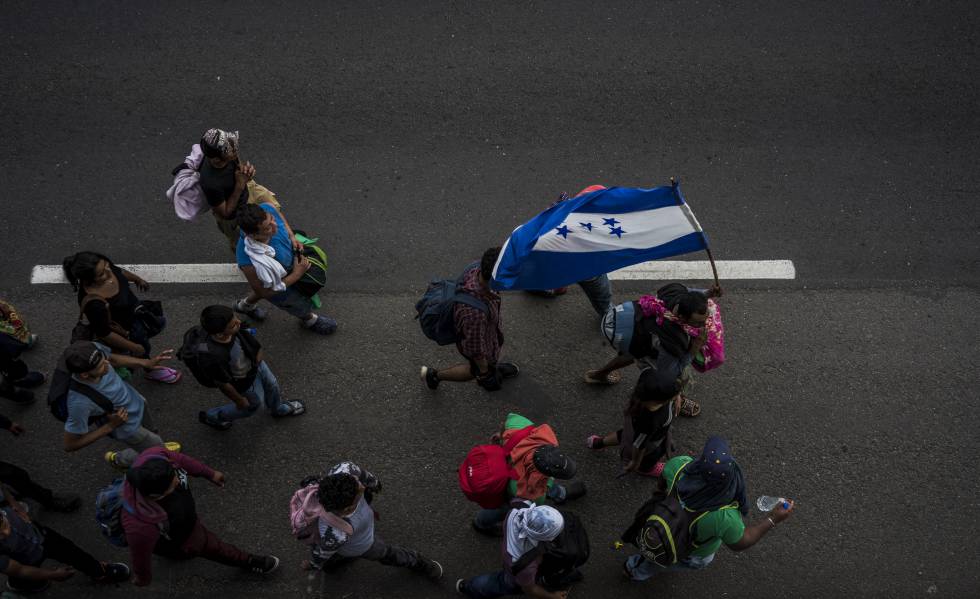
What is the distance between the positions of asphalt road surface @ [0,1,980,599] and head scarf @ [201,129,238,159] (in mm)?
→ 1495

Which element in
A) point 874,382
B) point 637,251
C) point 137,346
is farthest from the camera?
point 874,382

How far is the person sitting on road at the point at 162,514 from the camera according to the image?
13.6 feet

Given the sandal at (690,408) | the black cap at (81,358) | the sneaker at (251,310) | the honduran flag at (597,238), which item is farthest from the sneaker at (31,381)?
the sandal at (690,408)

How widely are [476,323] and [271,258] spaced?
171 cm

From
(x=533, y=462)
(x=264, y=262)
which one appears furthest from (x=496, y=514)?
(x=264, y=262)

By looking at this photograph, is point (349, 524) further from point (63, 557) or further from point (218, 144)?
point (218, 144)

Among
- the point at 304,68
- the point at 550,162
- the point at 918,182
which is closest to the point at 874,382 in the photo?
the point at 918,182

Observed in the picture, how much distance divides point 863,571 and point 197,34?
8.51 m

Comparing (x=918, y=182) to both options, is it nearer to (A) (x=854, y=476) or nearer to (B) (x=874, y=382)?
(B) (x=874, y=382)

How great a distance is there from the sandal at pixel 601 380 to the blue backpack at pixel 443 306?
1340 millimetres

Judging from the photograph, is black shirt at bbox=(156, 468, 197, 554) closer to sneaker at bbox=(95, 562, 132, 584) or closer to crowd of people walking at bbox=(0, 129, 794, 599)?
crowd of people walking at bbox=(0, 129, 794, 599)

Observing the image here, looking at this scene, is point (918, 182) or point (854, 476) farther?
point (918, 182)

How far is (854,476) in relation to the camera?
18.4ft

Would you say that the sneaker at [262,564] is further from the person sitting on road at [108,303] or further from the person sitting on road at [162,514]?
the person sitting on road at [108,303]
